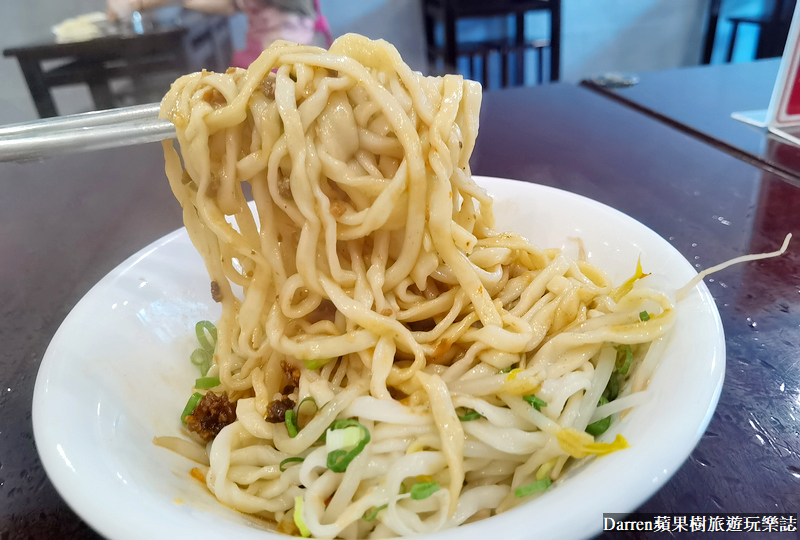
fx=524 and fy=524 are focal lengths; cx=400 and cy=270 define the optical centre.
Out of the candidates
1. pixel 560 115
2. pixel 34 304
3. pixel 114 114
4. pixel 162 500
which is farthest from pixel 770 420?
pixel 560 115

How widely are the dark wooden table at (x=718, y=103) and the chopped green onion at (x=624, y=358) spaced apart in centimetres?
200

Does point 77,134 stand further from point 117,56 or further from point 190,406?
point 117,56

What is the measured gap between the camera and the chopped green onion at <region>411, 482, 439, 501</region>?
108cm

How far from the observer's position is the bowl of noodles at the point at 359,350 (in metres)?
1.11

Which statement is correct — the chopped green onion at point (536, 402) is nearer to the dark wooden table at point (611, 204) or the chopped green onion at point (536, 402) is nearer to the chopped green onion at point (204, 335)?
the dark wooden table at point (611, 204)

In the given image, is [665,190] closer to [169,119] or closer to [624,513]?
[624,513]

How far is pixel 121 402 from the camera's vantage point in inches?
53.9

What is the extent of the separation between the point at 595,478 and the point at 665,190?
208 cm

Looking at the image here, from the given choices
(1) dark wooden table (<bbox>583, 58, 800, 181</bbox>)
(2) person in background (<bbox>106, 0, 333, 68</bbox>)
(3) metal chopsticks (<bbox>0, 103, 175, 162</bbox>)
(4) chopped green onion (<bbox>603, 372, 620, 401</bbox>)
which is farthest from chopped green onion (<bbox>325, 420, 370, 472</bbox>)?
(2) person in background (<bbox>106, 0, 333, 68</bbox>)

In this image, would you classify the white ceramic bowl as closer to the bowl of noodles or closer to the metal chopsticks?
the bowl of noodles

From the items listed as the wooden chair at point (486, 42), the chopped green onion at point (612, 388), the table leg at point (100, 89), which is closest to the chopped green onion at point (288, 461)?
the chopped green onion at point (612, 388)

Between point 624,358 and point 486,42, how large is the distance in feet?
19.5

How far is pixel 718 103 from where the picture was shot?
3.73m

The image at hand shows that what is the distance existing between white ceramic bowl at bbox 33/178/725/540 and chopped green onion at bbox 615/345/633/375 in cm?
14
